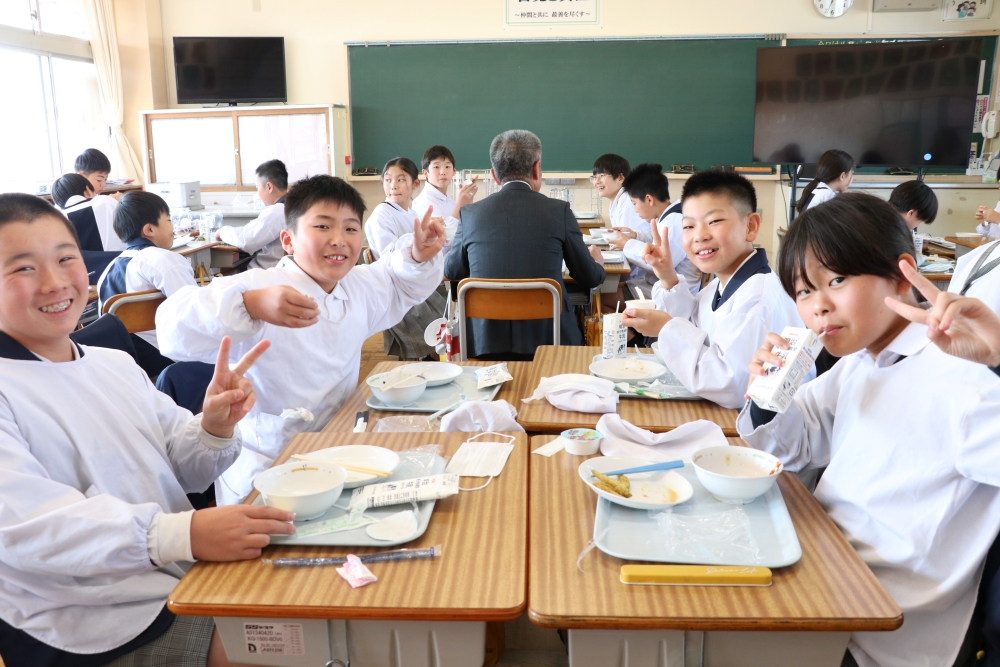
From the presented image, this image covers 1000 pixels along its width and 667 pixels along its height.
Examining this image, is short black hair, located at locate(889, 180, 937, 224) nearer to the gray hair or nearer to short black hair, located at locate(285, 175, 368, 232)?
the gray hair

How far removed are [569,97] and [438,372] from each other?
529cm

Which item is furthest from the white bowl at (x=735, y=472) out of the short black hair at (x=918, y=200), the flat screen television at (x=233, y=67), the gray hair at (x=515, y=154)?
the flat screen television at (x=233, y=67)

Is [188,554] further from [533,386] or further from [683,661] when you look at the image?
[533,386]

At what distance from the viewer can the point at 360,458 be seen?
139cm

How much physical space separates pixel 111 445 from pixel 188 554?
357mm

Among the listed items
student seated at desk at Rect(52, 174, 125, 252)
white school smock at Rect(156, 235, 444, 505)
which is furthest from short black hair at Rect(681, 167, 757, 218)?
student seated at desk at Rect(52, 174, 125, 252)

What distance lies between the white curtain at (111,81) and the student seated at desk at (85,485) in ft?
21.1

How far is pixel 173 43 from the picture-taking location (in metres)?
6.83

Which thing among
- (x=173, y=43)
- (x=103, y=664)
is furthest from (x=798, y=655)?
(x=173, y=43)

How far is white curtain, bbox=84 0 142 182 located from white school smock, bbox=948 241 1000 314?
7211 mm

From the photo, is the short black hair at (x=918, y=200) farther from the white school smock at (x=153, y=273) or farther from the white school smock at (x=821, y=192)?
the white school smock at (x=153, y=273)

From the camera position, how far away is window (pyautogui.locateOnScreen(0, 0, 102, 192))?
5898mm

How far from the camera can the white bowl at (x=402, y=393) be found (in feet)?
5.81

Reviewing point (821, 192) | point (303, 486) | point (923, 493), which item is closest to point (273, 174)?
point (821, 192)
